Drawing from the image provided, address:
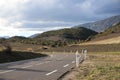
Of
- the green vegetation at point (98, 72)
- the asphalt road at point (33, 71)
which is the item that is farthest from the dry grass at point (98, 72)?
the asphalt road at point (33, 71)

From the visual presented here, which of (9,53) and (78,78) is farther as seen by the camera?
(9,53)

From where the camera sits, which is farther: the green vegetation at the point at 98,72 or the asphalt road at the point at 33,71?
the asphalt road at the point at 33,71

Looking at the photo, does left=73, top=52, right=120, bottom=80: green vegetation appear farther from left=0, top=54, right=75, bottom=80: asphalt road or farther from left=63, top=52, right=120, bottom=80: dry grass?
left=0, top=54, right=75, bottom=80: asphalt road

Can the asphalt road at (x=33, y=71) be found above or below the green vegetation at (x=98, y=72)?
above

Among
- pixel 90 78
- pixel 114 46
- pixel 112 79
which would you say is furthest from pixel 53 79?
pixel 114 46

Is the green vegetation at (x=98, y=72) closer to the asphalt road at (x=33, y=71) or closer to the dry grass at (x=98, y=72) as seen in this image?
the dry grass at (x=98, y=72)

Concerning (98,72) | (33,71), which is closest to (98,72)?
(98,72)

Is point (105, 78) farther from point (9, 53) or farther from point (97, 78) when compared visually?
point (9, 53)

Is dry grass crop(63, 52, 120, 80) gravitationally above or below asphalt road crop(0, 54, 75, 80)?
below

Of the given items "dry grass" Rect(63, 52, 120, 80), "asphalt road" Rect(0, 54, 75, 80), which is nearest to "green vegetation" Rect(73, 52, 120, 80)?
"dry grass" Rect(63, 52, 120, 80)

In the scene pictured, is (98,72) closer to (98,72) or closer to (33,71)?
(98,72)

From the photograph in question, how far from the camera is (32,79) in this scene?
17.4 metres

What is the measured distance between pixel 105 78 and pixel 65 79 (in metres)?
2.05

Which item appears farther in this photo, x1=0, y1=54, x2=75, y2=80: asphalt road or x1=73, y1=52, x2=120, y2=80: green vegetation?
x1=0, y1=54, x2=75, y2=80: asphalt road
